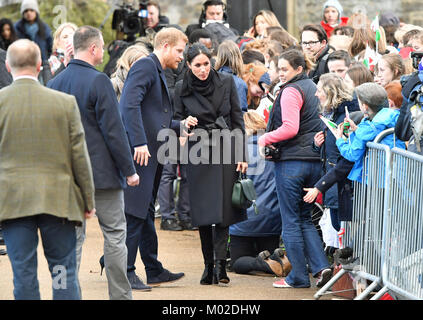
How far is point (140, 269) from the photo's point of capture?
909 centimetres

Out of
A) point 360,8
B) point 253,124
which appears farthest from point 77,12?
point 253,124

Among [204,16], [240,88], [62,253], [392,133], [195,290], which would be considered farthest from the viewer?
[204,16]

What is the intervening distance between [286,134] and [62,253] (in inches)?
108

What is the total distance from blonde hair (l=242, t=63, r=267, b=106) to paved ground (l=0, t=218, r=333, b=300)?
1765 mm

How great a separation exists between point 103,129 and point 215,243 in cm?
→ 193

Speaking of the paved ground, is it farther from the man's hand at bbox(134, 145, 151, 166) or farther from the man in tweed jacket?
the man in tweed jacket

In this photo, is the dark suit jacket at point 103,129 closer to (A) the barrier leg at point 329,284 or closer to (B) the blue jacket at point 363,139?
(B) the blue jacket at point 363,139

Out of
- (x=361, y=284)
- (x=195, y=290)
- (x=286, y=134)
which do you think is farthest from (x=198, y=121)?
(x=361, y=284)

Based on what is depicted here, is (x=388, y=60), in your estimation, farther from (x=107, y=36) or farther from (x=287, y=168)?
(x=107, y=36)

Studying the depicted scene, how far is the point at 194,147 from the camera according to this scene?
27.2 feet

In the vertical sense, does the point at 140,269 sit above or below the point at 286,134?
below

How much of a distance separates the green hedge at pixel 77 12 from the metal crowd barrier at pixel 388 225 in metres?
15.6

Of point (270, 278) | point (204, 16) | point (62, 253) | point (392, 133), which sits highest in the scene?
point (204, 16)

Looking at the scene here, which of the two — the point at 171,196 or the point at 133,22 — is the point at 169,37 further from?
the point at 133,22
